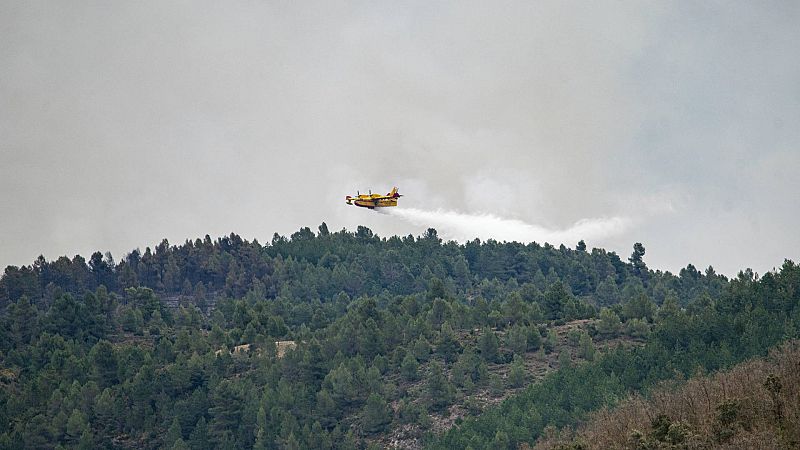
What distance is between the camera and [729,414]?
88.8m

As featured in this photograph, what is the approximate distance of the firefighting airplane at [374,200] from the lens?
159 meters

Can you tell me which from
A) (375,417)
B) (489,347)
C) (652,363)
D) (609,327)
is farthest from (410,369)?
(652,363)

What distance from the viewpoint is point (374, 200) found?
526 ft

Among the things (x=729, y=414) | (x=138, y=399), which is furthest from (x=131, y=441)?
(x=729, y=414)

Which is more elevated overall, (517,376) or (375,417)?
(517,376)

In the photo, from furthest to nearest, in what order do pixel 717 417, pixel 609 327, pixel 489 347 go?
pixel 609 327 → pixel 489 347 → pixel 717 417

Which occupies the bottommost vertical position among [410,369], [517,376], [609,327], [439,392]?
[439,392]

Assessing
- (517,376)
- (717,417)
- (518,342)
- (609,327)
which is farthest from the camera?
(609,327)

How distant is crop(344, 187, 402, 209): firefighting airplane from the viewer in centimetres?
15912

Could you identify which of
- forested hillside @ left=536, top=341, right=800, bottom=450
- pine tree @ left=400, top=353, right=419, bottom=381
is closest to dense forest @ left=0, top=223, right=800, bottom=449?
pine tree @ left=400, top=353, right=419, bottom=381

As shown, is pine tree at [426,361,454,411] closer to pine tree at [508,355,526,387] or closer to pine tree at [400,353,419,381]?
pine tree at [508,355,526,387]

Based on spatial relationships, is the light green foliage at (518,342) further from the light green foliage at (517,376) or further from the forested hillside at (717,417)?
the forested hillside at (717,417)

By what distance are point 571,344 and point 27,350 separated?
7073 centimetres

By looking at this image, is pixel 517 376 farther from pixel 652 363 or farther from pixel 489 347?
pixel 652 363
